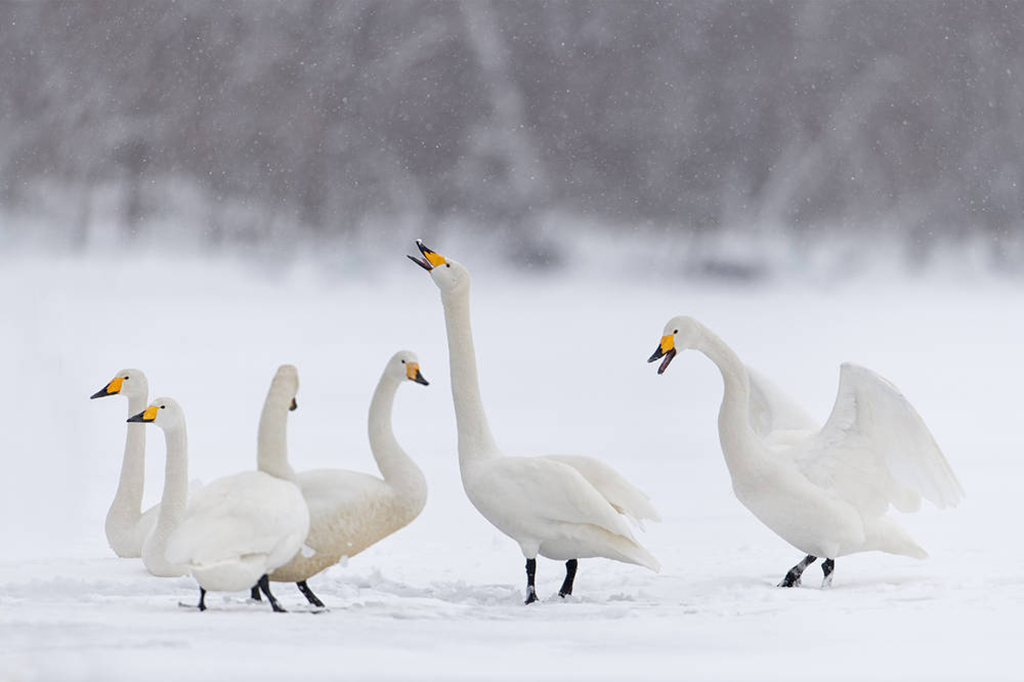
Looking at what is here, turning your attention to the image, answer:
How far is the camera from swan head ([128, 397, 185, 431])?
3.02 m

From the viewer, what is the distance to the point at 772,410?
374 cm

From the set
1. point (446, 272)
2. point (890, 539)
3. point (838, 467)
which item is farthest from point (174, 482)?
point (890, 539)

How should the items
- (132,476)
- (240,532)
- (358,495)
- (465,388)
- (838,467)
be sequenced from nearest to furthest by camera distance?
(240,532)
(358,495)
(465,388)
(838,467)
(132,476)

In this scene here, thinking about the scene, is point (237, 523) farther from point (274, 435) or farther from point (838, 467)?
point (838, 467)

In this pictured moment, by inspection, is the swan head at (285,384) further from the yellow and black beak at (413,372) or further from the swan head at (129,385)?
the swan head at (129,385)

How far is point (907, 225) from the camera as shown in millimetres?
14172

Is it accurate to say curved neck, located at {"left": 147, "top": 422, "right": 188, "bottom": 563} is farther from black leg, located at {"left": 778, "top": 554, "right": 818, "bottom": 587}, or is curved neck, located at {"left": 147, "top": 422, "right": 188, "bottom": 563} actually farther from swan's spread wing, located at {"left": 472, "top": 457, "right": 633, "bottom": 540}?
black leg, located at {"left": 778, "top": 554, "right": 818, "bottom": 587}

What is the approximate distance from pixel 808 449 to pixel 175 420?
1413mm

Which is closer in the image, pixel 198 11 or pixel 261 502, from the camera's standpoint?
pixel 261 502

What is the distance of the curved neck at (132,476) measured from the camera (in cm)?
366

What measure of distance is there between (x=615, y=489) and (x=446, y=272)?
598 mm

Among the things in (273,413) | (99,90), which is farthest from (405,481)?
(99,90)

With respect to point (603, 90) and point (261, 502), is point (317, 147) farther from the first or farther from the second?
point (261, 502)

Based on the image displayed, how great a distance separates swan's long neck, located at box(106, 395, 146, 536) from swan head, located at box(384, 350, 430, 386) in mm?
1026
